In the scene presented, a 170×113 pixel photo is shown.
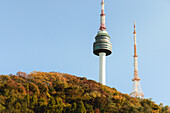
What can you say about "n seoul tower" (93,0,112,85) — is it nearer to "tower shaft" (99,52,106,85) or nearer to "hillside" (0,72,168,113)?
"tower shaft" (99,52,106,85)

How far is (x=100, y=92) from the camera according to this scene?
166ft

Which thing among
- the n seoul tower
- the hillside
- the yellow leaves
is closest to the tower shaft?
the n seoul tower

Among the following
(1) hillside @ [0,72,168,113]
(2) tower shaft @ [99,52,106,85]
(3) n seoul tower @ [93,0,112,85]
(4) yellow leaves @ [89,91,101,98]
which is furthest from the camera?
(3) n seoul tower @ [93,0,112,85]

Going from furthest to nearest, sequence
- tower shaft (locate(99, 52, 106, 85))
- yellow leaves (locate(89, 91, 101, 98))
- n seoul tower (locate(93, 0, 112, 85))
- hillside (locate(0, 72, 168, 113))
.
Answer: n seoul tower (locate(93, 0, 112, 85)) < tower shaft (locate(99, 52, 106, 85)) < yellow leaves (locate(89, 91, 101, 98)) < hillside (locate(0, 72, 168, 113))

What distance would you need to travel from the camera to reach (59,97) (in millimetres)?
44094

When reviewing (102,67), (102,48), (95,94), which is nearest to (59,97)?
(95,94)

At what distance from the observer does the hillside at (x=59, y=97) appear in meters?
39.3

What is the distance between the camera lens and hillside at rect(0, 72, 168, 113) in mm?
39344

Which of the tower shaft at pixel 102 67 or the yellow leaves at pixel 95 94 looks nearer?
the yellow leaves at pixel 95 94

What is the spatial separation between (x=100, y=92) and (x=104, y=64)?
62789 mm

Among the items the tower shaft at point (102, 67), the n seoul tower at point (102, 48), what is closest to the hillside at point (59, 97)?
the tower shaft at point (102, 67)

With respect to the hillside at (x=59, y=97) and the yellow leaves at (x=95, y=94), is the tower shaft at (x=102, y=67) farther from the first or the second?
the yellow leaves at (x=95, y=94)

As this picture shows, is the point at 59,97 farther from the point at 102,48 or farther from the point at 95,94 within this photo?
the point at 102,48

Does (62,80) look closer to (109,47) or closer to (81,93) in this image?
(81,93)
